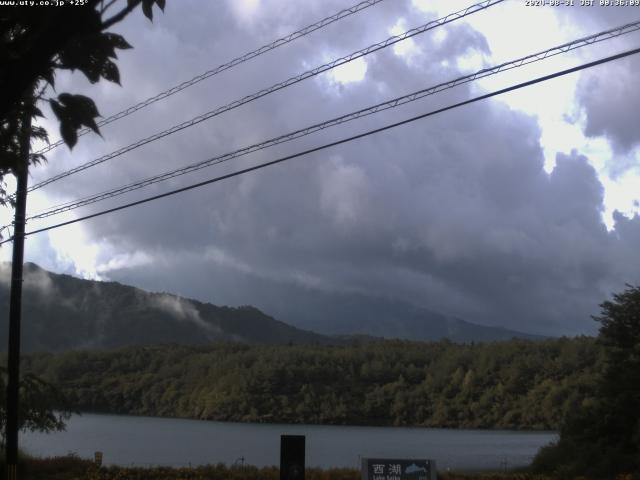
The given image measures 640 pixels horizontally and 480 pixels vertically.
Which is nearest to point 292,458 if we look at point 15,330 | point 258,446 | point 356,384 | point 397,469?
point 397,469

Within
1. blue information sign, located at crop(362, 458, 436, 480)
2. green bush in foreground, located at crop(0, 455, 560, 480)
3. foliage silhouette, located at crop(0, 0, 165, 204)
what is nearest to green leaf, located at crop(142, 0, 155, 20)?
foliage silhouette, located at crop(0, 0, 165, 204)

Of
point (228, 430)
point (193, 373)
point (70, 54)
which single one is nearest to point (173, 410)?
point (193, 373)

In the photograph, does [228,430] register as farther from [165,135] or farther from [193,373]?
[165,135]

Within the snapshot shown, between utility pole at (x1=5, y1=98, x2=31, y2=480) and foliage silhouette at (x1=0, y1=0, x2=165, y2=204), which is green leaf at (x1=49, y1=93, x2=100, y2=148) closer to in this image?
foliage silhouette at (x1=0, y1=0, x2=165, y2=204)

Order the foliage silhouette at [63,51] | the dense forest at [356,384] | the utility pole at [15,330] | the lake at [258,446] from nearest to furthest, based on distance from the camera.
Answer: the foliage silhouette at [63,51], the utility pole at [15,330], the lake at [258,446], the dense forest at [356,384]

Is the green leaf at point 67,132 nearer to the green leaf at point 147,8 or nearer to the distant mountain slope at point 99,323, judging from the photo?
the green leaf at point 147,8

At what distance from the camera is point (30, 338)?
148625mm

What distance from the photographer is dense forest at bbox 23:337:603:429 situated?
8012cm

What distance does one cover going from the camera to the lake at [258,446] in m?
41.1

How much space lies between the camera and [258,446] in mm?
52875

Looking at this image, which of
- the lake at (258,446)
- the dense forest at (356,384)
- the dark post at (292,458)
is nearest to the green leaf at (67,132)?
the dark post at (292,458)

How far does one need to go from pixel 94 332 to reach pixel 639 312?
155535 millimetres

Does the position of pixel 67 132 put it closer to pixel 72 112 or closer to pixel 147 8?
pixel 72 112

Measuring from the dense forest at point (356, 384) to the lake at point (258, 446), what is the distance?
664 centimetres
